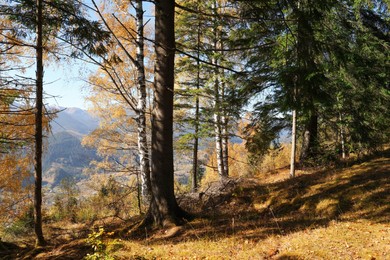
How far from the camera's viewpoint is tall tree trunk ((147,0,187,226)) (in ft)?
20.1

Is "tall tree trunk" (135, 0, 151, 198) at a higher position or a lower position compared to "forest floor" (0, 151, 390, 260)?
higher

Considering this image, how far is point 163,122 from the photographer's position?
20.2 feet

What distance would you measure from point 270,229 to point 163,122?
3195 mm

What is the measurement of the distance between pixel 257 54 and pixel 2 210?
13.5m

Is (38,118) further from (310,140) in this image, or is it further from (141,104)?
(310,140)

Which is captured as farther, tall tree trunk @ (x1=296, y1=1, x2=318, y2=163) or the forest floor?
tall tree trunk @ (x1=296, y1=1, x2=318, y2=163)

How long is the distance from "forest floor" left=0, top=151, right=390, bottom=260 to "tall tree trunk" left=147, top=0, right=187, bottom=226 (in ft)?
2.02

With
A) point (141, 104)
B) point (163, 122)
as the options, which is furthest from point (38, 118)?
point (141, 104)

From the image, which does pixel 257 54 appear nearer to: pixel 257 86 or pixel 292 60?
pixel 257 86

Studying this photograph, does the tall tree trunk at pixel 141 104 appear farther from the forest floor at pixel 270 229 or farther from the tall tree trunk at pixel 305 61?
the tall tree trunk at pixel 305 61

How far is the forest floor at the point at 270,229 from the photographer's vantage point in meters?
4.56

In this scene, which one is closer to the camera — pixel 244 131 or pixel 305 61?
pixel 305 61

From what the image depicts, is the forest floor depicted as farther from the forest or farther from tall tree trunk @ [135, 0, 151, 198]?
tall tree trunk @ [135, 0, 151, 198]

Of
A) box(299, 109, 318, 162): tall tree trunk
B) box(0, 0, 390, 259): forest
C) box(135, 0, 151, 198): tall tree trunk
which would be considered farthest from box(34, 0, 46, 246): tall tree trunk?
box(299, 109, 318, 162): tall tree trunk
